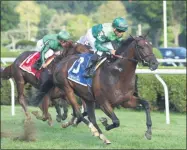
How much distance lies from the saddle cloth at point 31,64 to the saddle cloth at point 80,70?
1.86 meters

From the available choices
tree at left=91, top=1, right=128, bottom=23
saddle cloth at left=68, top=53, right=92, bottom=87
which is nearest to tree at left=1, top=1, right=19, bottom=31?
tree at left=91, top=1, right=128, bottom=23

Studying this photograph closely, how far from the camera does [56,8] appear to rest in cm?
9325

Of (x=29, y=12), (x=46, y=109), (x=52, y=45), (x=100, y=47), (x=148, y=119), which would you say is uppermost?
(x=100, y=47)

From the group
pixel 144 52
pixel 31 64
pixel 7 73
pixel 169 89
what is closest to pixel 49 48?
pixel 31 64

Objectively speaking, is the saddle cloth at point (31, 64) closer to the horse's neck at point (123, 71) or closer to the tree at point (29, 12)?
the horse's neck at point (123, 71)

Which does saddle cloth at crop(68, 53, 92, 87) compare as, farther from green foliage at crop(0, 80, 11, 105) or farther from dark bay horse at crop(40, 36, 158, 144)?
green foliage at crop(0, 80, 11, 105)

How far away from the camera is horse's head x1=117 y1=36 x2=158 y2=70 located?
7.96m

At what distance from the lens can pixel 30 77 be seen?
11.4 metres

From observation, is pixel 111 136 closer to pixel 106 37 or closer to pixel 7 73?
pixel 106 37

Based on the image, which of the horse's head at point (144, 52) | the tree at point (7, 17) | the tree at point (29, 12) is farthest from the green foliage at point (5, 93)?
the tree at point (29, 12)

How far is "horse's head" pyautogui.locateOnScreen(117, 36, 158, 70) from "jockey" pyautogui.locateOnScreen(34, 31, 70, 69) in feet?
5.99

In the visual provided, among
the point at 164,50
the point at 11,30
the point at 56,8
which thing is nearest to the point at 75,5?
the point at 56,8

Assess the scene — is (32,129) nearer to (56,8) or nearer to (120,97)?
(120,97)

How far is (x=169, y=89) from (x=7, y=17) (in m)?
41.5
